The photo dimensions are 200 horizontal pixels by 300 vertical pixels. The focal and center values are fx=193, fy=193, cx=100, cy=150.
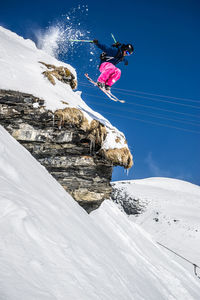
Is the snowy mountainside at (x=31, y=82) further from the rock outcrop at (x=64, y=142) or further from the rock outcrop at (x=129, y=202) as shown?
the rock outcrop at (x=129, y=202)

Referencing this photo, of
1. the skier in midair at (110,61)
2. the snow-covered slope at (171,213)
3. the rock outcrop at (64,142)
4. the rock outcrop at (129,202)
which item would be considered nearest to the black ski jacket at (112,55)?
the skier in midair at (110,61)

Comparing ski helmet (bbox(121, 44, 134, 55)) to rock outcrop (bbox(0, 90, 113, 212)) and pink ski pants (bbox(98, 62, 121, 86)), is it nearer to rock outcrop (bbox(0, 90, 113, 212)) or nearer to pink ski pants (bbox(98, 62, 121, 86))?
pink ski pants (bbox(98, 62, 121, 86))

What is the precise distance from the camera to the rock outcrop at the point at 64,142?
23.4 ft

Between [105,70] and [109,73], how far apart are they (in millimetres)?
267

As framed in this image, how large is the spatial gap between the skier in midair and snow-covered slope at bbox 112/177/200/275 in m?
16.1

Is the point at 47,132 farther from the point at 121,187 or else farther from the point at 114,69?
the point at 121,187

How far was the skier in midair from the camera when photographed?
A: 9031 mm

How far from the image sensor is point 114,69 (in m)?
9.88

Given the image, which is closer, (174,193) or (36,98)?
(36,98)

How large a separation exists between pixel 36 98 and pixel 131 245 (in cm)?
684

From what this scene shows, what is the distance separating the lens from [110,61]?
31.4 ft

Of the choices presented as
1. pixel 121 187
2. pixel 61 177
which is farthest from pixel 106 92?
pixel 121 187

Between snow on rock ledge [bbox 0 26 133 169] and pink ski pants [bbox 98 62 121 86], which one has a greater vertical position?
pink ski pants [bbox 98 62 121 86]

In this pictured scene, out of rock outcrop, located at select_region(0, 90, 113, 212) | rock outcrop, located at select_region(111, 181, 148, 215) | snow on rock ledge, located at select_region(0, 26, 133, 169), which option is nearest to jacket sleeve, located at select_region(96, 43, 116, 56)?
snow on rock ledge, located at select_region(0, 26, 133, 169)
